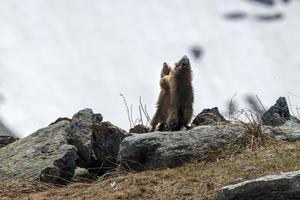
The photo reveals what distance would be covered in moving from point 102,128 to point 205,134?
293cm

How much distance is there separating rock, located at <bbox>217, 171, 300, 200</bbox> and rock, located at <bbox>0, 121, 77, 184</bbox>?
4.70m

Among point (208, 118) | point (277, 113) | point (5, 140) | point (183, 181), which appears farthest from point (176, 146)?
point (5, 140)

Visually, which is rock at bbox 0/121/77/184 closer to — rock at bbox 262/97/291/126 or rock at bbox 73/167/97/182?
rock at bbox 73/167/97/182

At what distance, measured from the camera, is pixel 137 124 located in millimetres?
18062

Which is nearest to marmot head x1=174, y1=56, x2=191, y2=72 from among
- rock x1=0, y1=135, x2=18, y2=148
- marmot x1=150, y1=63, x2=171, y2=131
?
marmot x1=150, y1=63, x2=171, y2=131

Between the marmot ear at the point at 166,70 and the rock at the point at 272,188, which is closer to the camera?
the rock at the point at 272,188

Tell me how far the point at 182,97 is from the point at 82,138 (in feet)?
6.51

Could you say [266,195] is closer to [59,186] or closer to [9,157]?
[59,186]

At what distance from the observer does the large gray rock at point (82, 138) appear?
16141 mm

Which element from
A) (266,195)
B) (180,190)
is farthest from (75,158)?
(266,195)

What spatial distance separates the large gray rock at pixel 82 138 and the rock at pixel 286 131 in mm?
3211

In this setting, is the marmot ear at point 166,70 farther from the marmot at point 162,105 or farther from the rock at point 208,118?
the rock at point 208,118

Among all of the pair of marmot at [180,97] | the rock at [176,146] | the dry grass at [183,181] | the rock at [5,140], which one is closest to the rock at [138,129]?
the pair of marmot at [180,97]

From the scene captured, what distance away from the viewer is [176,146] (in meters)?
13.9
